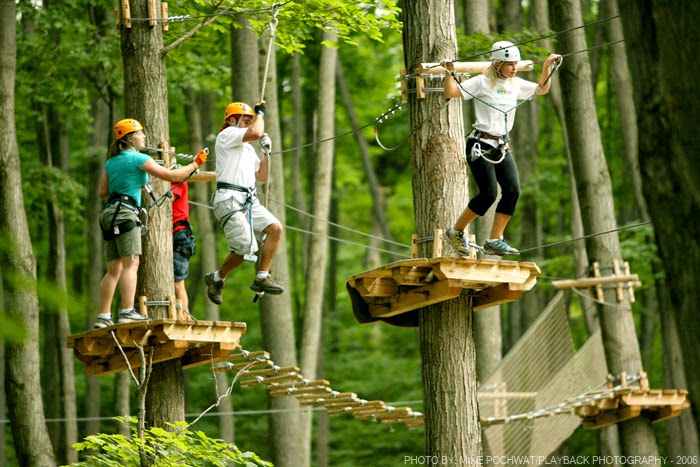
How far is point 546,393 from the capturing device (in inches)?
411

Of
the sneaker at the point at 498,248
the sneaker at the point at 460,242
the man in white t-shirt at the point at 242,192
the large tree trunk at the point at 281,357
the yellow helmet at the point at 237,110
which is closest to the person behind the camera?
the sneaker at the point at 460,242

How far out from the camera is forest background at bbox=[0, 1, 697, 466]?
39.5ft

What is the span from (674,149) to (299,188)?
13.1 metres

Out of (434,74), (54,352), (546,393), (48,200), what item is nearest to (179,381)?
(434,74)

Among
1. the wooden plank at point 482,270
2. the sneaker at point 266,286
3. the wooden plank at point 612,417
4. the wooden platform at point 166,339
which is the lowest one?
the wooden plank at point 612,417

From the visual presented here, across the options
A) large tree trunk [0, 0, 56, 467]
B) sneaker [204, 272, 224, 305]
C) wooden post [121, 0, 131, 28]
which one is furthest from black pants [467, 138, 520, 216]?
large tree trunk [0, 0, 56, 467]

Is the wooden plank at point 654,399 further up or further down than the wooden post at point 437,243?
further down

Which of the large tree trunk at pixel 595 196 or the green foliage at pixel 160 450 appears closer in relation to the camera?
the green foliage at pixel 160 450

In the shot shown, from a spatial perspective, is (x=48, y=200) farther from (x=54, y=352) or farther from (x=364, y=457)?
(x=364, y=457)

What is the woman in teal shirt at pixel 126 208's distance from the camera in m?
6.27

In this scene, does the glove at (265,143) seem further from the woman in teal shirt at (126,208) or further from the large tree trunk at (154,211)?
the large tree trunk at (154,211)

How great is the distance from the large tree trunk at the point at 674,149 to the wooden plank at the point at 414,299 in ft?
11.8

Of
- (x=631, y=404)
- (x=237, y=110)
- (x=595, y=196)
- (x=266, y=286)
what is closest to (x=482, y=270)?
(x=266, y=286)

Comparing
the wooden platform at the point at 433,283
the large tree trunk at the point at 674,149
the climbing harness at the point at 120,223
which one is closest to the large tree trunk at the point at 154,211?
the climbing harness at the point at 120,223
